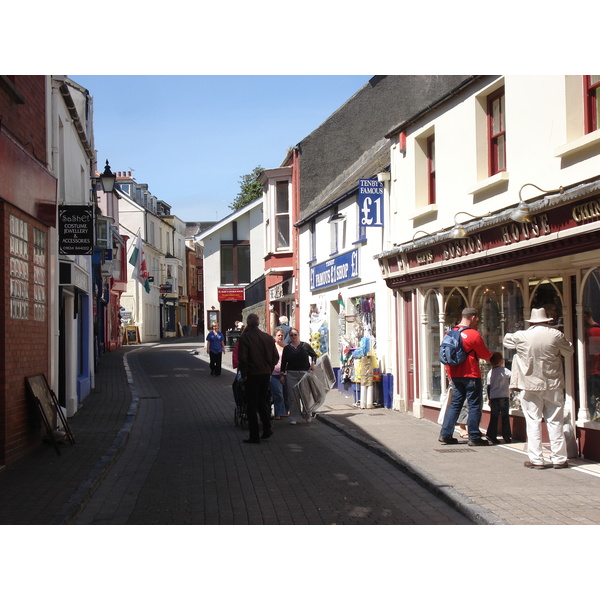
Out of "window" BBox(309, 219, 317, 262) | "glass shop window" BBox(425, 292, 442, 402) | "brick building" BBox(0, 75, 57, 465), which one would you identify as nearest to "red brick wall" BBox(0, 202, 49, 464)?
"brick building" BBox(0, 75, 57, 465)

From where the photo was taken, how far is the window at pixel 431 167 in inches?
562

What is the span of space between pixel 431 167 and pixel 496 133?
2889 mm

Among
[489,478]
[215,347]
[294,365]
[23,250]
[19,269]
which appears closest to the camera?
[489,478]

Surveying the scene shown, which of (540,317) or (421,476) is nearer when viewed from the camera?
(421,476)

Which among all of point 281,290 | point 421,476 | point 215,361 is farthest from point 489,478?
point 281,290

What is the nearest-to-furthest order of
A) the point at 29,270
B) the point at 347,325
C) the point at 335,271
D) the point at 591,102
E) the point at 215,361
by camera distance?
the point at 591,102 < the point at 29,270 < the point at 347,325 < the point at 335,271 < the point at 215,361

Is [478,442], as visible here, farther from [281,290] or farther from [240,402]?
[281,290]

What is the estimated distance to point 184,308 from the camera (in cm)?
8000

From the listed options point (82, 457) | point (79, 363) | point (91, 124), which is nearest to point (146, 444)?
point (82, 457)

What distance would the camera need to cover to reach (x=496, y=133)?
11.5m

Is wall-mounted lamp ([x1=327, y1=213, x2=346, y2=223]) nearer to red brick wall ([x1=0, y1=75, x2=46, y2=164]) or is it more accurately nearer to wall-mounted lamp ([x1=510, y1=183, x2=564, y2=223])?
red brick wall ([x1=0, y1=75, x2=46, y2=164])

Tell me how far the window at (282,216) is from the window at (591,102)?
18.3m

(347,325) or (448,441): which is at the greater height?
Result: (347,325)

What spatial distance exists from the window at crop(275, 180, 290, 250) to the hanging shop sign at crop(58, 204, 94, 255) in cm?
1350
